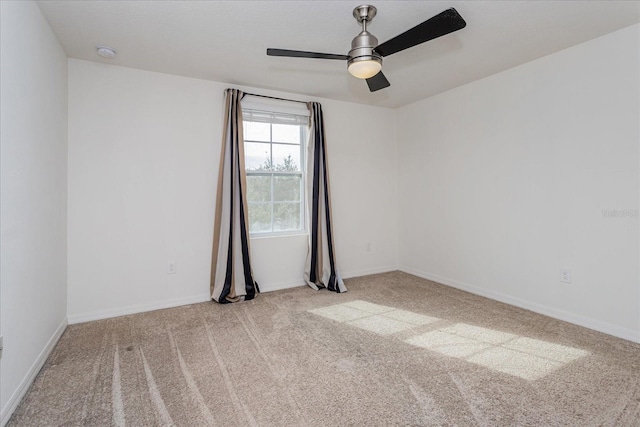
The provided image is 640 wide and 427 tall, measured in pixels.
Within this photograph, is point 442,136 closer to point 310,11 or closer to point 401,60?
point 401,60

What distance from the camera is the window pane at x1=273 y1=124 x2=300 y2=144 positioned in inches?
148

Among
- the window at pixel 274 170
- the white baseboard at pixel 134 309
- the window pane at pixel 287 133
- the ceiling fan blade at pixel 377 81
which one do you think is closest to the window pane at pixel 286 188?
the window at pixel 274 170

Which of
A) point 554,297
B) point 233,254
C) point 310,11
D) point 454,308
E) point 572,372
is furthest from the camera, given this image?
point 233,254

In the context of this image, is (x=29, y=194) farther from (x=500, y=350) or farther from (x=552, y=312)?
(x=552, y=312)

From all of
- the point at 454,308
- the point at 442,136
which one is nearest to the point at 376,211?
the point at 442,136

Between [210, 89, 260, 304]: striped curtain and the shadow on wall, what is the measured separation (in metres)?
0.95

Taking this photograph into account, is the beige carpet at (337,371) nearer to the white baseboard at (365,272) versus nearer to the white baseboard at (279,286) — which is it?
the white baseboard at (279,286)

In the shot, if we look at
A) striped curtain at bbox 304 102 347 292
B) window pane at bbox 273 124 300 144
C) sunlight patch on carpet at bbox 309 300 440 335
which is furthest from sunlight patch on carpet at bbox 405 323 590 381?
window pane at bbox 273 124 300 144

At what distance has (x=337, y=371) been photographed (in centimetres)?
197

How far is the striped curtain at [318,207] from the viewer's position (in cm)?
377

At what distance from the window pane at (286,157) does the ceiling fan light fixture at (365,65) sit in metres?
1.87

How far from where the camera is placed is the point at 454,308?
304 centimetres

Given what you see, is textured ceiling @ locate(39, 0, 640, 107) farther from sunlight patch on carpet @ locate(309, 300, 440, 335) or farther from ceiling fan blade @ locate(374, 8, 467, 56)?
sunlight patch on carpet @ locate(309, 300, 440, 335)

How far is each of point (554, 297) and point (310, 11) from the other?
10.2 feet
